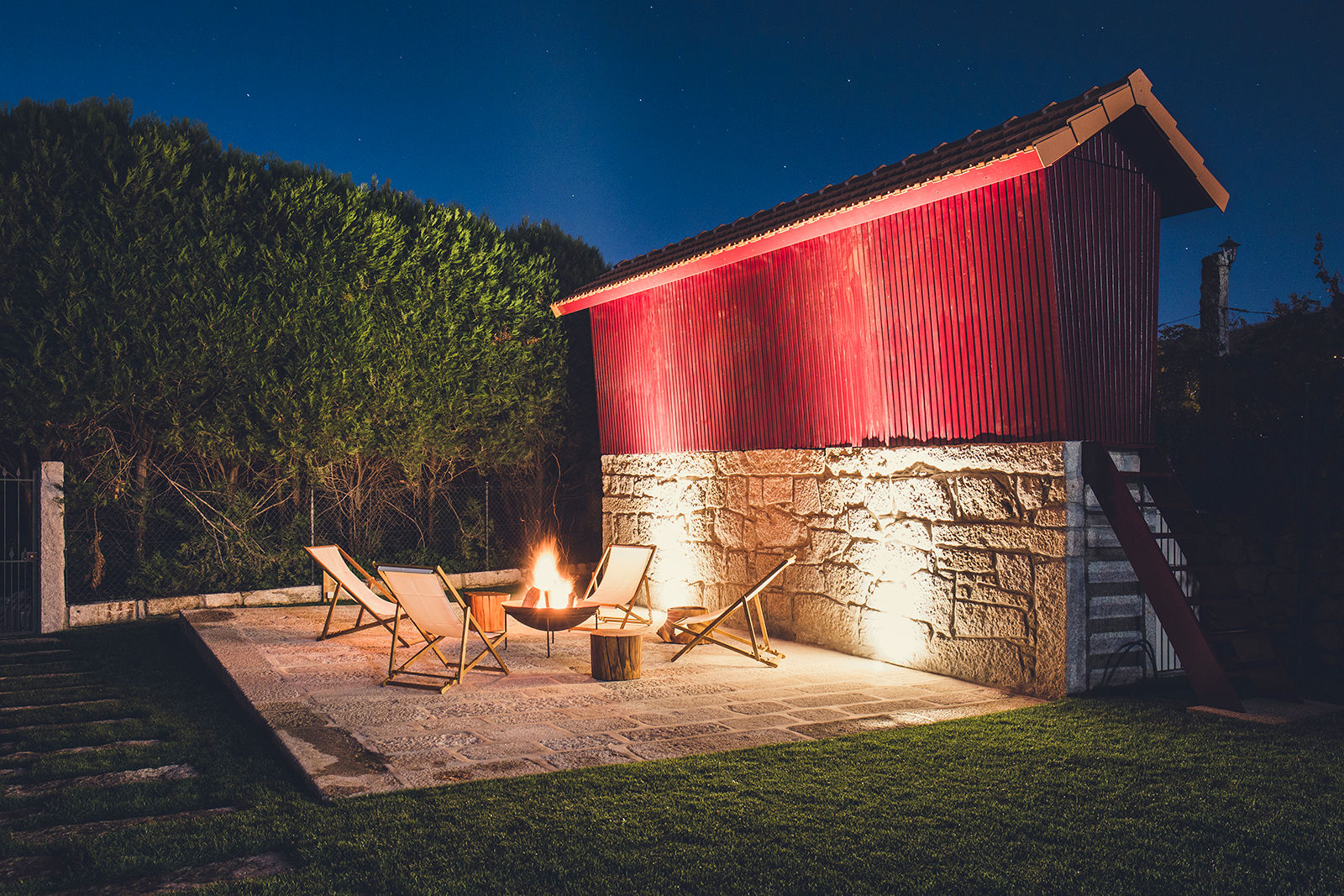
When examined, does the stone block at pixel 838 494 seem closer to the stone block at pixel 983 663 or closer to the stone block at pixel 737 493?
the stone block at pixel 737 493

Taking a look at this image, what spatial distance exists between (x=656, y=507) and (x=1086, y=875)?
748 centimetres

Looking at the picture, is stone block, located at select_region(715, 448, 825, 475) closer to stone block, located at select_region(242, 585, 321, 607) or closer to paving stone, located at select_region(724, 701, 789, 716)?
paving stone, located at select_region(724, 701, 789, 716)

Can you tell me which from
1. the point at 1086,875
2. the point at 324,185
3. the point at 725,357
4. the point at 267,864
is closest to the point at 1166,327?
the point at 725,357

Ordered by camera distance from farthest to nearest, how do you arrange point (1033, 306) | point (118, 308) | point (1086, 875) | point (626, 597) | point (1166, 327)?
point (1166, 327), point (118, 308), point (626, 597), point (1033, 306), point (1086, 875)

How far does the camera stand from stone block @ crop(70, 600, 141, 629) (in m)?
9.48

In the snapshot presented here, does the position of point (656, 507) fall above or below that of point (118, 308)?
below

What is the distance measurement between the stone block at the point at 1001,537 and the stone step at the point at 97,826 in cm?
493

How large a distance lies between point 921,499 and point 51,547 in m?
8.53

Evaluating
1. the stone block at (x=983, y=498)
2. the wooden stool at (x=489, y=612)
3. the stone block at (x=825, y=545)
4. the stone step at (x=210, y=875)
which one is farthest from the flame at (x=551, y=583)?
the stone step at (x=210, y=875)

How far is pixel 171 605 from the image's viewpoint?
10156 mm

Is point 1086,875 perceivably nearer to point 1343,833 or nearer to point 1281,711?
point 1343,833

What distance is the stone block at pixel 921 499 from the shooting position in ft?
22.5

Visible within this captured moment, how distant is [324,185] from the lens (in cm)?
1087

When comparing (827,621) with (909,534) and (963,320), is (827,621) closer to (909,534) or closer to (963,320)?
(909,534)
